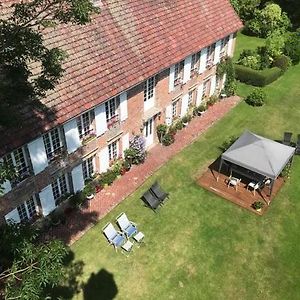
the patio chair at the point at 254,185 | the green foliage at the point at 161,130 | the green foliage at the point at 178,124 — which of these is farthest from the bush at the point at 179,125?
the patio chair at the point at 254,185

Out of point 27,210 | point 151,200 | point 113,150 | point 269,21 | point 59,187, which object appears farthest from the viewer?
point 269,21

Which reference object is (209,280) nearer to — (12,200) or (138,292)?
(138,292)

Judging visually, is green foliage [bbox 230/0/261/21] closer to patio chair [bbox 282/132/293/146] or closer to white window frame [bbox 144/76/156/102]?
patio chair [bbox 282/132/293/146]

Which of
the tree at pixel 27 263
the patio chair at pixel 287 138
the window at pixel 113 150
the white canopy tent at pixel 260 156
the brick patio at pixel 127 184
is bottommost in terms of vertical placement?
the brick patio at pixel 127 184

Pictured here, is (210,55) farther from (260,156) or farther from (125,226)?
(125,226)

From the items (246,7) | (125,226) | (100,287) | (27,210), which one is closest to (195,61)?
(125,226)

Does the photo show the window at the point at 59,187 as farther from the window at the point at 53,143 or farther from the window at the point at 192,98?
the window at the point at 192,98

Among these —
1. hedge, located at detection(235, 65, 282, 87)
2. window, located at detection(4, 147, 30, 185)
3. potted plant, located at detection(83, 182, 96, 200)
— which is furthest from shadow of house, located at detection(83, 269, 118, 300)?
hedge, located at detection(235, 65, 282, 87)

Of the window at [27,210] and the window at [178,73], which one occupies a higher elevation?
the window at [178,73]
